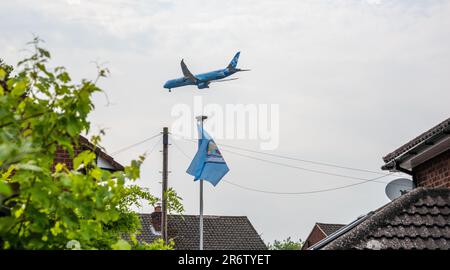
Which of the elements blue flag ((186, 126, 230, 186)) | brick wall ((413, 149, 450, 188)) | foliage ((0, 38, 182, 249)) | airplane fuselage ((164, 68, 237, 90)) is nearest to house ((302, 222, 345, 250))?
airplane fuselage ((164, 68, 237, 90))

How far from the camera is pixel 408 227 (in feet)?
24.3

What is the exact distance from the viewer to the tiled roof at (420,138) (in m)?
9.38

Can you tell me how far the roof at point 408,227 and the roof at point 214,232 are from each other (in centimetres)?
2802

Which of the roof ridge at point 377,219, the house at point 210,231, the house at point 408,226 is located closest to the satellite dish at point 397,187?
the house at point 408,226

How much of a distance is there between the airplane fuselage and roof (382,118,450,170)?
137 ft

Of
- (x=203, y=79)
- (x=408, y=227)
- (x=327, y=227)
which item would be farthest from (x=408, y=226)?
(x=203, y=79)

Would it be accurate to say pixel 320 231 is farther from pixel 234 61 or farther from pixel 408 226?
pixel 408 226

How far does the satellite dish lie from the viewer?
39.1ft

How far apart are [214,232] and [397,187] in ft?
88.7

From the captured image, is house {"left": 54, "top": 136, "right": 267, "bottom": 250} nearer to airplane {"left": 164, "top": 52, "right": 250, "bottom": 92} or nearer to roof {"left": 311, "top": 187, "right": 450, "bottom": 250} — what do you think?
airplane {"left": 164, "top": 52, "right": 250, "bottom": 92}

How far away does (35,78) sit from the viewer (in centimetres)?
269
